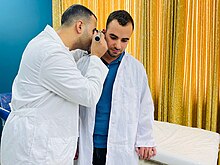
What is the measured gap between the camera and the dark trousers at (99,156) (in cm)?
134

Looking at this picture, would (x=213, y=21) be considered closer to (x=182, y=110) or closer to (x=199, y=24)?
(x=199, y=24)

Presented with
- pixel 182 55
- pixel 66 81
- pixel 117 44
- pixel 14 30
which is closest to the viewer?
pixel 66 81

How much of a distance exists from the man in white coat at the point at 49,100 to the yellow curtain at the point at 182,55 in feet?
4.98

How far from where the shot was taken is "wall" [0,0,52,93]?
10.3 ft

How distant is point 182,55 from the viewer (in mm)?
2479

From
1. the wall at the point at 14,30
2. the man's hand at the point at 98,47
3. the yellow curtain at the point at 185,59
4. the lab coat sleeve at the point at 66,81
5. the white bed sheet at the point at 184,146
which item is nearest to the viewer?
the lab coat sleeve at the point at 66,81

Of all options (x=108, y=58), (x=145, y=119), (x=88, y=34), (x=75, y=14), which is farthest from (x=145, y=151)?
(x=75, y=14)

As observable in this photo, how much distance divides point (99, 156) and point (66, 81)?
1.74ft

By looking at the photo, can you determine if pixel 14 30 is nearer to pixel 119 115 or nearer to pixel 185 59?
pixel 185 59

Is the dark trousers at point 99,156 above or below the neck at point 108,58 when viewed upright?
below

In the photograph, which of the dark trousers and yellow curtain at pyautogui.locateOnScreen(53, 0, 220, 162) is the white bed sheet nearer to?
yellow curtain at pyautogui.locateOnScreen(53, 0, 220, 162)

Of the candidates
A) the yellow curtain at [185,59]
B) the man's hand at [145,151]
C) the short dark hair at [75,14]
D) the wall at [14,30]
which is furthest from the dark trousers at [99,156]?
the wall at [14,30]

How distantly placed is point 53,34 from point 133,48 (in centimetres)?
177

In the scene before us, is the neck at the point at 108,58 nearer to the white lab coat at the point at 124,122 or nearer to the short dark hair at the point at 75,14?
the white lab coat at the point at 124,122
